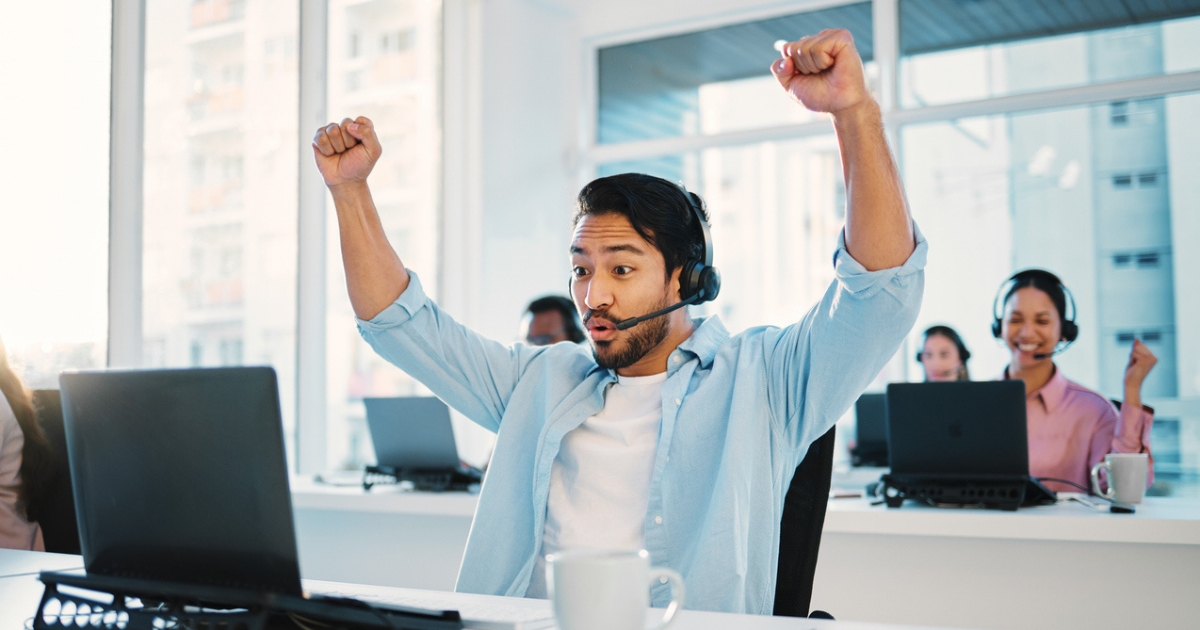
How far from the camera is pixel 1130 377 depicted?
9.05ft

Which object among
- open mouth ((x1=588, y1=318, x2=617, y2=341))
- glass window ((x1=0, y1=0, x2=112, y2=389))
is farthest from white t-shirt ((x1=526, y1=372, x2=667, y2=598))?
glass window ((x1=0, y1=0, x2=112, y2=389))

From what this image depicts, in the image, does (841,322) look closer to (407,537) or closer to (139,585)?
(139,585)

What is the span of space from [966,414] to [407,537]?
64.2 inches

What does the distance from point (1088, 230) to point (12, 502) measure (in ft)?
14.2

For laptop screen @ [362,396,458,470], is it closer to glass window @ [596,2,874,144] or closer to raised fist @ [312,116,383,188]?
raised fist @ [312,116,383,188]

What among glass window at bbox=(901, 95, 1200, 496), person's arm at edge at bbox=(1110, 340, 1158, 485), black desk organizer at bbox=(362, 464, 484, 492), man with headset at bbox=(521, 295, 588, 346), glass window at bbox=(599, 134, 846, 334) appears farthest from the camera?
glass window at bbox=(599, 134, 846, 334)

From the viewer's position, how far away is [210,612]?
3.10 ft

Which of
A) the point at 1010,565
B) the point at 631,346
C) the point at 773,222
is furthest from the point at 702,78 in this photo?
the point at 631,346

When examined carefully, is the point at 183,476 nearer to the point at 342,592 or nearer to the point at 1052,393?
the point at 342,592

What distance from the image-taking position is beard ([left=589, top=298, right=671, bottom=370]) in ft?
5.07

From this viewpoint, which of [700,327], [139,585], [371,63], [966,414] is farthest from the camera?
[371,63]

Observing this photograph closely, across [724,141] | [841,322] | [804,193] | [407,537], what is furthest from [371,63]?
[841,322]

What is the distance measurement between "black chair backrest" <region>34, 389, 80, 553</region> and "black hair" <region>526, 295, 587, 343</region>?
1701 mm

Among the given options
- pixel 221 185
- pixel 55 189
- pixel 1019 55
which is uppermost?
pixel 1019 55
